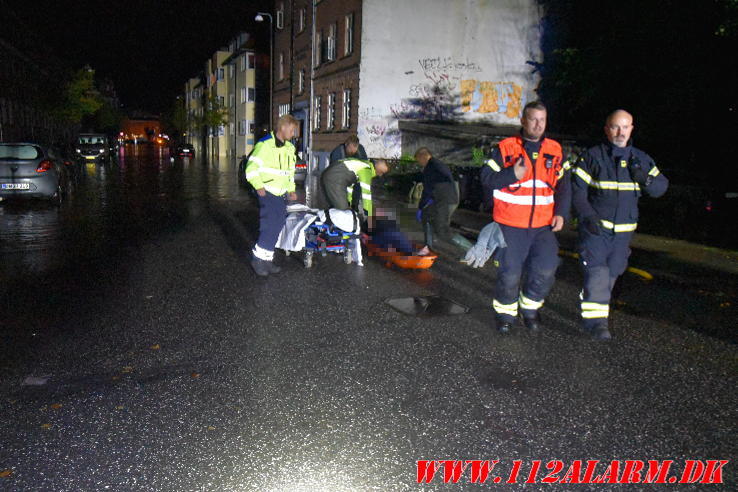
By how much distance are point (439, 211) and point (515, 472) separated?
6454 millimetres

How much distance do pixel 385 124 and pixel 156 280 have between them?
21.9 meters

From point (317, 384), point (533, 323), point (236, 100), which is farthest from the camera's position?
point (236, 100)

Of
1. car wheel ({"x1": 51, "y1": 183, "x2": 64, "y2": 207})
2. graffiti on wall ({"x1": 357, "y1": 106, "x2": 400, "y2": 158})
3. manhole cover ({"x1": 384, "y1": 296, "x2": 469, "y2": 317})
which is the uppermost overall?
graffiti on wall ({"x1": 357, "y1": 106, "x2": 400, "y2": 158})

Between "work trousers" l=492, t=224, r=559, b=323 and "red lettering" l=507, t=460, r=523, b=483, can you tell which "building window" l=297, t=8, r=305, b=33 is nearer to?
"work trousers" l=492, t=224, r=559, b=323

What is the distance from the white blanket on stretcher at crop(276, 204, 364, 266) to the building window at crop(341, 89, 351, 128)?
22149mm

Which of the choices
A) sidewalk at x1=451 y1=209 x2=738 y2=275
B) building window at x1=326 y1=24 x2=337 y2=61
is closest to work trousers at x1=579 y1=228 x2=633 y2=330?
sidewalk at x1=451 y1=209 x2=738 y2=275

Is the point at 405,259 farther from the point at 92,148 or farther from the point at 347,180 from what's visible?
the point at 92,148

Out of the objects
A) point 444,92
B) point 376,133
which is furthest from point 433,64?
point 376,133

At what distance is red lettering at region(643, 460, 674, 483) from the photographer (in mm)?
3170

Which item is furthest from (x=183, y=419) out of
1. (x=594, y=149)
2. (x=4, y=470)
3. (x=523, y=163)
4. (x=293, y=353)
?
(x=594, y=149)

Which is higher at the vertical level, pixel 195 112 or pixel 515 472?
pixel 195 112

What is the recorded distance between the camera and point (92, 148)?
41.4 meters

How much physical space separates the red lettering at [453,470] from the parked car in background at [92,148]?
42.7 meters

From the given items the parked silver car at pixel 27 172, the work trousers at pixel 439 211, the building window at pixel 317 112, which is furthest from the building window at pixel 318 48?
the work trousers at pixel 439 211
